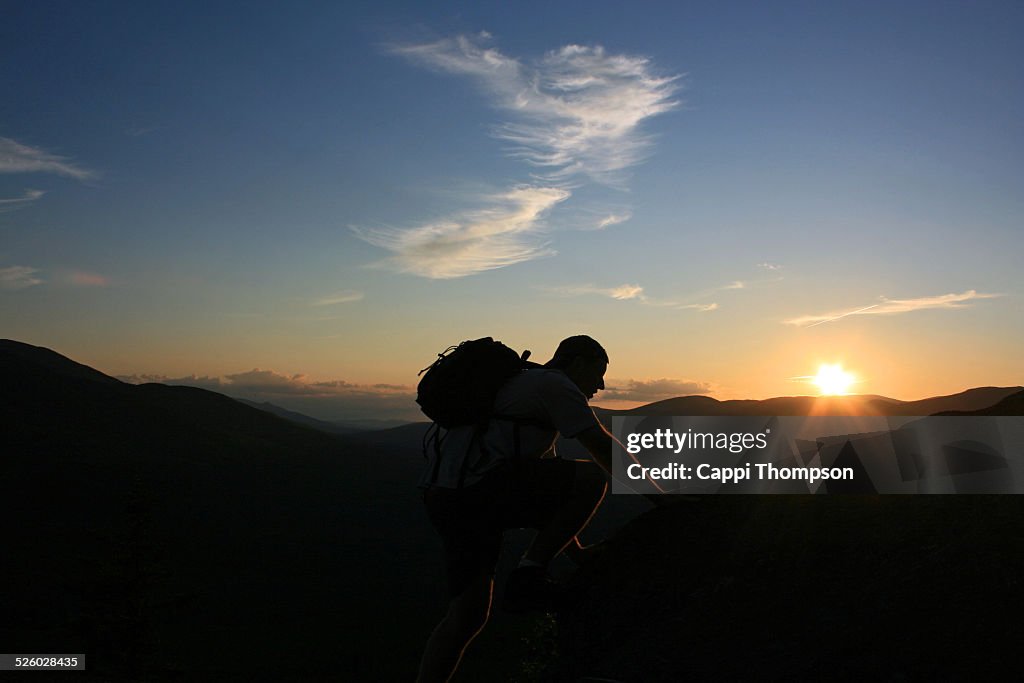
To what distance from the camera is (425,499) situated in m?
5.16

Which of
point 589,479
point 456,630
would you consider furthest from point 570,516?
point 456,630

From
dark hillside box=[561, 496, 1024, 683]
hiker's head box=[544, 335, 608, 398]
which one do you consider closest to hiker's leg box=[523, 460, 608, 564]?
hiker's head box=[544, 335, 608, 398]

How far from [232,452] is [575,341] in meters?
194

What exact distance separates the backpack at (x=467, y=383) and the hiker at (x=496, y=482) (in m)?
0.08

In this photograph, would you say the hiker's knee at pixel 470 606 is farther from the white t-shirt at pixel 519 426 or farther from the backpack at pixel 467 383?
the backpack at pixel 467 383

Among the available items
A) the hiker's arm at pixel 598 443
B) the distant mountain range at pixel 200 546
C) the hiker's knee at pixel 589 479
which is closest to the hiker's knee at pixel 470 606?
the hiker's knee at pixel 589 479

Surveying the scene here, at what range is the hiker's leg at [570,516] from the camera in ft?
16.5

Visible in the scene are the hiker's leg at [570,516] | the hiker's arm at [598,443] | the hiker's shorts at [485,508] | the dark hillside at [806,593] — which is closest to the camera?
the dark hillside at [806,593]

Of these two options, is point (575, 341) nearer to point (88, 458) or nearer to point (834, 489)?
point (834, 489)

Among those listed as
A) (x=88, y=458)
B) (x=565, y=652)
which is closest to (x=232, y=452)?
(x=88, y=458)

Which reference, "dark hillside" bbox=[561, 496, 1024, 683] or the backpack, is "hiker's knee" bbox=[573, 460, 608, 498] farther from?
"dark hillside" bbox=[561, 496, 1024, 683]

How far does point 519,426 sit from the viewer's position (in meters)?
4.79

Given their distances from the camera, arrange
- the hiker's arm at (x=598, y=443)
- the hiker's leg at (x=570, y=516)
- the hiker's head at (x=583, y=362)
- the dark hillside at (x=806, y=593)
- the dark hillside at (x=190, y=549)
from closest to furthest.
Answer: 1. the dark hillside at (x=806, y=593)
2. the hiker's arm at (x=598, y=443)
3. the hiker's leg at (x=570, y=516)
4. the hiker's head at (x=583, y=362)
5. the dark hillside at (x=190, y=549)

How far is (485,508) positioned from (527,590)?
31.2 inches
